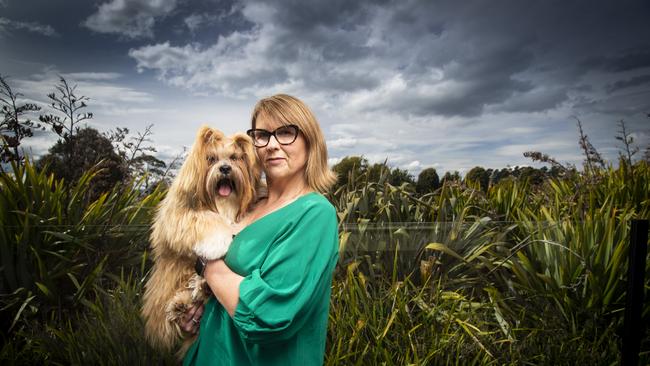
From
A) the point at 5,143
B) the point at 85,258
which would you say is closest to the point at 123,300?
the point at 85,258

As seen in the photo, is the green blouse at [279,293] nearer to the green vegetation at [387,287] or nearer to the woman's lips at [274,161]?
the woman's lips at [274,161]

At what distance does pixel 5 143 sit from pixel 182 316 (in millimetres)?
3430

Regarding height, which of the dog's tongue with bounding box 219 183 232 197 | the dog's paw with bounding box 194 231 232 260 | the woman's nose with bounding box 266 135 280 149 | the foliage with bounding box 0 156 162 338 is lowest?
the foliage with bounding box 0 156 162 338

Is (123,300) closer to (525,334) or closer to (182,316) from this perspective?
(182,316)

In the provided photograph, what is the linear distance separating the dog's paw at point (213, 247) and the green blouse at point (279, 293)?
54mm

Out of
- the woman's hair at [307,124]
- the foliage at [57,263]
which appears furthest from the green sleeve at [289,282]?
the foliage at [57,263]

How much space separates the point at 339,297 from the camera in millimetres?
3266

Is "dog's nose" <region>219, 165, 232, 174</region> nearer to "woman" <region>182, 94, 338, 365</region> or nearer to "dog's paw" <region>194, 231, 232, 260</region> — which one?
"woman" <region>182, 94, 338, 365</region>

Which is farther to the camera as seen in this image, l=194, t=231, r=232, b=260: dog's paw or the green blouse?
l=194, t=231, r=232, b=260: dog's paw

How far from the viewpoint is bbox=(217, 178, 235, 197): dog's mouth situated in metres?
2.18

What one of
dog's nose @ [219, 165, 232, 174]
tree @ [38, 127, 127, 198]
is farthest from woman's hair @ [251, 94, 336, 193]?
tree @ [38, 127, 127, 198]

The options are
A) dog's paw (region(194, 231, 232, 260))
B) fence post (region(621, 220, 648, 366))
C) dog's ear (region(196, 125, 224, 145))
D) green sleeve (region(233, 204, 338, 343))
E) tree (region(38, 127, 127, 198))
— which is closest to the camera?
green sleeve (region(233, 204, 338, 343))

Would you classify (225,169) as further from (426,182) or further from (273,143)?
(426,182)

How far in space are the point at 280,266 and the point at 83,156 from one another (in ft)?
14.2
